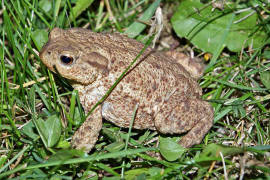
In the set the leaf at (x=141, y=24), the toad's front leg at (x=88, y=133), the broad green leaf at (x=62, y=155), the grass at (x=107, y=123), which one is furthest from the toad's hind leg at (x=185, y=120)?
the leaf at (x=141, y=24)

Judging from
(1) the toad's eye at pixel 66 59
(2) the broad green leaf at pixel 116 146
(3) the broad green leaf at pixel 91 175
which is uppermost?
(1) the toad's eye at pixel 66 59

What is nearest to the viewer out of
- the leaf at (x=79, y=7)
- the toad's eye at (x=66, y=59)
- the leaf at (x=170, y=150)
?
the toad's eye at (x=66, y=59)

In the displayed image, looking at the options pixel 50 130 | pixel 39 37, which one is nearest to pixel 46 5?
pixel 39 37

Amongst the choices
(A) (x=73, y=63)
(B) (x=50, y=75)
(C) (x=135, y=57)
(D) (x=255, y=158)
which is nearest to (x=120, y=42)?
(C) (x=135, y=57)

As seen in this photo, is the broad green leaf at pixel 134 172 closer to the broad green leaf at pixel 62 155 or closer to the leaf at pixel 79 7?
the broad green leaf at pixel 62 155

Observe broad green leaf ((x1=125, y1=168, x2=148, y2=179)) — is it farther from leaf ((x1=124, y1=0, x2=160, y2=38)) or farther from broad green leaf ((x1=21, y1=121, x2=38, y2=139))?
leaf ((x1=124, y1=0, x2=160, y2=38))

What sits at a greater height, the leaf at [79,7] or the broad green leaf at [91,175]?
the leaf at [79,7]

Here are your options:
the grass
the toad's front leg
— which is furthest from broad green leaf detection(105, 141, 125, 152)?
the toad's front leg

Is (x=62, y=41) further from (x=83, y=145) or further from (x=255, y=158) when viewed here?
(x=255, y=158)
